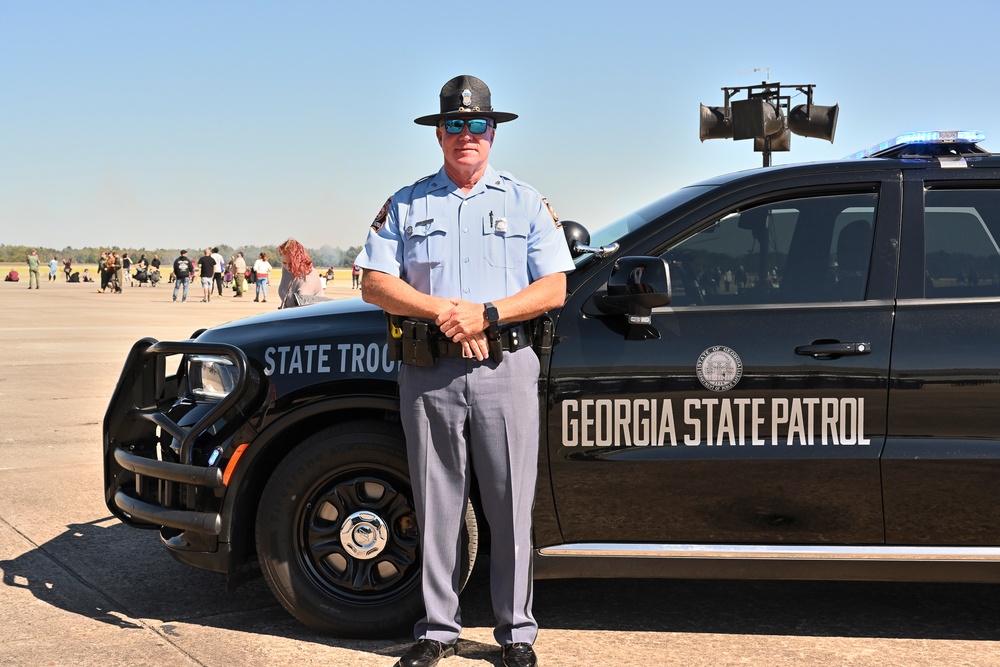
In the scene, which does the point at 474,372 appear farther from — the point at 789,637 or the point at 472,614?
the point at 789,637

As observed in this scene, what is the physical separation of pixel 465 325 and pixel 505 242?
341 millimetres

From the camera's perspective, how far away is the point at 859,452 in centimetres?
370

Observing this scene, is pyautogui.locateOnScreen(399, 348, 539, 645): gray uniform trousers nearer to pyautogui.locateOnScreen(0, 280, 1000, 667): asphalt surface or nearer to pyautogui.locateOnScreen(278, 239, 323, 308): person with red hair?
pyautogui.locateOnScreen(0, 280, 1000, 667): asphalt surface

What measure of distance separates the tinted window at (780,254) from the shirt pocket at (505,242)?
0.57 m

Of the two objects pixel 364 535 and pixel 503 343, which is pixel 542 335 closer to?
pixel 503 343

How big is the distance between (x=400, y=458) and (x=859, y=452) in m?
1.54

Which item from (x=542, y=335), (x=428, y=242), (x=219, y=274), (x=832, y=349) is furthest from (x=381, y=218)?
(x=219, y=274)

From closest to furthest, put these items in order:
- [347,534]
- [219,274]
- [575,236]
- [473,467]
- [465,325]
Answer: [465,325]
[473,467]
[347,534]
[575,236]
[219,274]

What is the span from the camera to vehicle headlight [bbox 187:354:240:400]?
4.11m

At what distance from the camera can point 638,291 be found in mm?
3664

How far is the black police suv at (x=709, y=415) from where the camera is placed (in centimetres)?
371

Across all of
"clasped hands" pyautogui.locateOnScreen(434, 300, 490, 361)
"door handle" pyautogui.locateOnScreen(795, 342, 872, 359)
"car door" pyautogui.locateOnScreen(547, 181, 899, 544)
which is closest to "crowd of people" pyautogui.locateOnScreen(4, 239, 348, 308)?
"clasped hands" pyautogui.locateOnScreen(434, 300, 490, 361)

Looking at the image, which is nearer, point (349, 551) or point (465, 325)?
point (465, 325)

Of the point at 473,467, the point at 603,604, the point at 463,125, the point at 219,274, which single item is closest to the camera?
the point at 463,125
